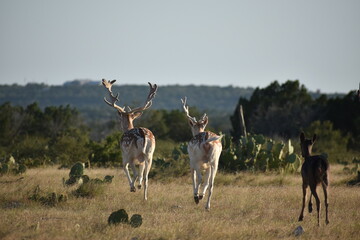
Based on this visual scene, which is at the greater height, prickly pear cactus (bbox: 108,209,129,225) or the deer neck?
the deer neck

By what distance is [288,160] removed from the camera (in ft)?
68.1

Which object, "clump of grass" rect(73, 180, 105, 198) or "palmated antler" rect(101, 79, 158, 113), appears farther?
"palmated antler" rect(101, 79, 158, 113)

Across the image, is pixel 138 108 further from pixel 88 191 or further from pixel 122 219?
pixel 122 219

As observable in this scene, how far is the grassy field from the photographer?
33.9ft

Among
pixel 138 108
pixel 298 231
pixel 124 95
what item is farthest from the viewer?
pixel 124 95

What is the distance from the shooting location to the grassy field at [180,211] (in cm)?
1032

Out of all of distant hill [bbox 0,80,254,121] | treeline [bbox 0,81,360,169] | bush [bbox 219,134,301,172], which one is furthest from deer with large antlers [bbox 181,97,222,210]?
distant hill [bbox 0,80,254,121]

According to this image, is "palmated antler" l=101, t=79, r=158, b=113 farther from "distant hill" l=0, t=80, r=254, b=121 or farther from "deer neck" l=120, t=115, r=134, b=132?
"distant hill" l=0, t=80, r=254, b=121

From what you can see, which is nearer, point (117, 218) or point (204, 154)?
point (117, 218)

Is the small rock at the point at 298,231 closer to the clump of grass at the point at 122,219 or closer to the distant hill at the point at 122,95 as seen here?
the clump of grass at the point at 122,219

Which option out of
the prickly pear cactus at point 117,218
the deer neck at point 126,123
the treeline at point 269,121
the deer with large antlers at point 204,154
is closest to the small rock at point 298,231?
the deer with large antlers at point 204,154

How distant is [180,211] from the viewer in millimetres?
13055

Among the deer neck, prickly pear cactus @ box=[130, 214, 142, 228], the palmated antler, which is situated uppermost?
the palmated antler

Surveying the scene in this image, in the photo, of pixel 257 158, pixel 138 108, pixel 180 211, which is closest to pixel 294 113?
pixel 257 158
